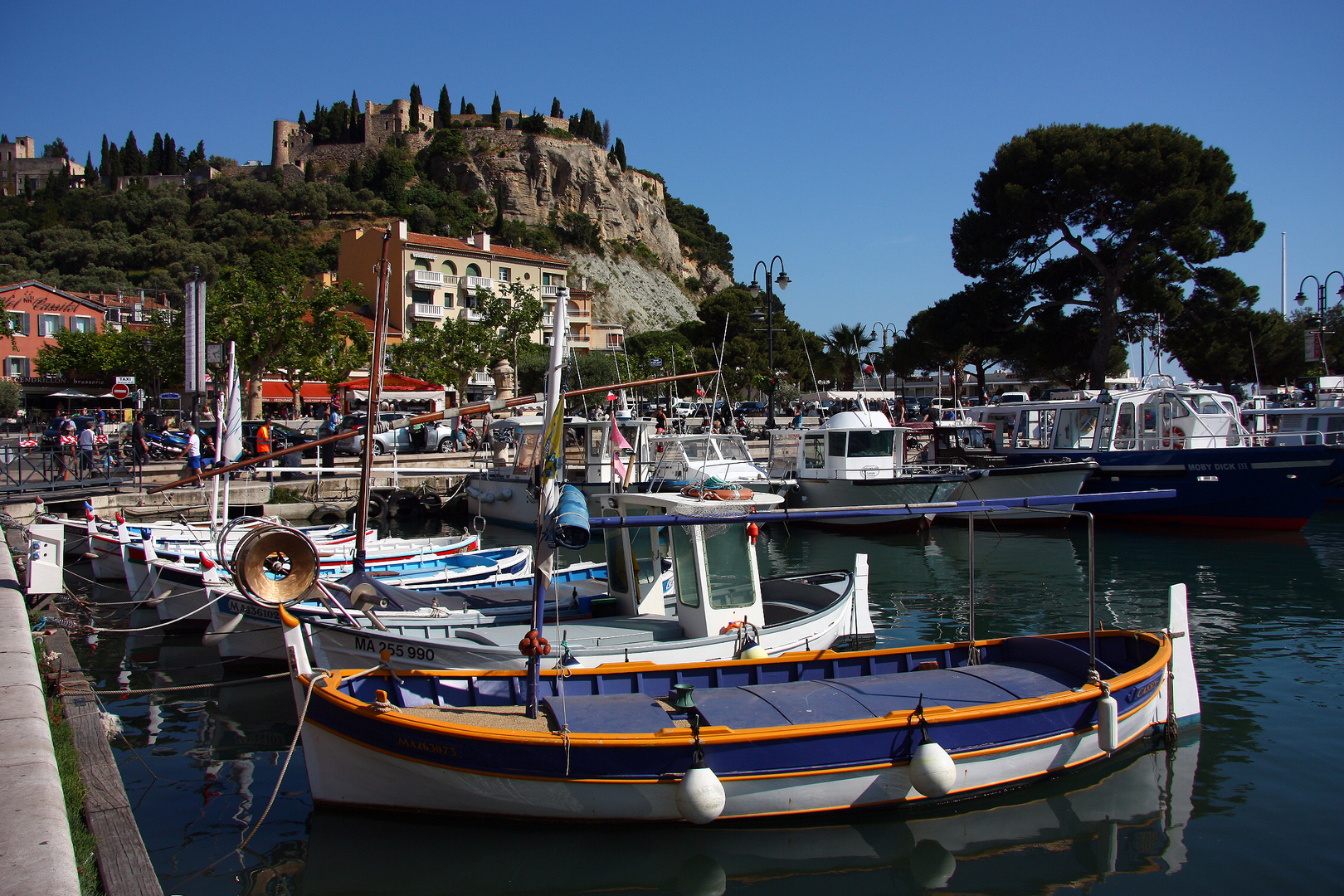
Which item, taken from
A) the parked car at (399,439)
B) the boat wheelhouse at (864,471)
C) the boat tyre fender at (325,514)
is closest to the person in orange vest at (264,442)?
the boat tyre fender at (325,514)

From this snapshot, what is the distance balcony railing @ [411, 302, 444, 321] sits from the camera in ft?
229

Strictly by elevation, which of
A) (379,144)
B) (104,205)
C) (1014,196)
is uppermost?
(379,144)

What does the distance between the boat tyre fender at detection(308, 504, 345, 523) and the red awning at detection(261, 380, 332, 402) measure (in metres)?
18.2

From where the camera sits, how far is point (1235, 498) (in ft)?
79.3

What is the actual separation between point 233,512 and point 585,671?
68.7ft

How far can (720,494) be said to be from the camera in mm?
10078

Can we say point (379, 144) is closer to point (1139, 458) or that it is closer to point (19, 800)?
point (1139, 458)

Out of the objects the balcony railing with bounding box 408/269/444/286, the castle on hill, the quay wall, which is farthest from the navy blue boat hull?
the castle on hill

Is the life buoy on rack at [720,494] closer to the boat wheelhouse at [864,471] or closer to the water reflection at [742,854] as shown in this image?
the water reflection at [742,854]

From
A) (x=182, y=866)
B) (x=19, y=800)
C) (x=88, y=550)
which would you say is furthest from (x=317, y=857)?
(x=88, y=550)

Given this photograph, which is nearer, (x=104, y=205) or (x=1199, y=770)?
(x=1199, y=770)

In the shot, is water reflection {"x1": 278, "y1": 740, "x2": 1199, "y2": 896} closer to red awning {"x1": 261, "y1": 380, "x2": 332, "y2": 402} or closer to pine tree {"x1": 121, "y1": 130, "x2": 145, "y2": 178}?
red awning {"x1": 261, "y1": 380, "x2": 332, "y2": 402}

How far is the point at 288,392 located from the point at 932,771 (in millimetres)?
44364

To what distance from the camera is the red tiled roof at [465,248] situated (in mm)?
72475
